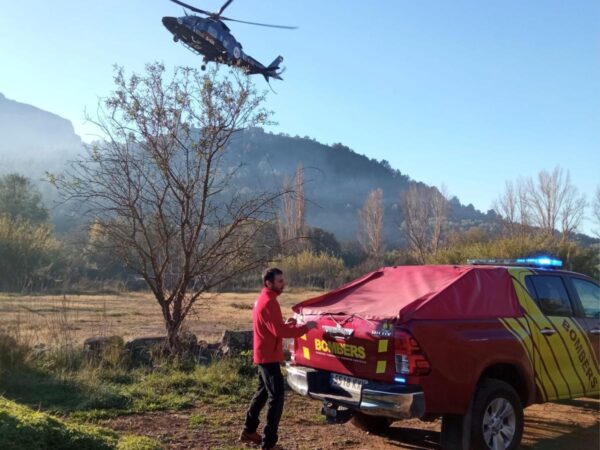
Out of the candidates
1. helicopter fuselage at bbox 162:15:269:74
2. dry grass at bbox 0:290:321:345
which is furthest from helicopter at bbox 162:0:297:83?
dry grass at bbox 0:290:321:345

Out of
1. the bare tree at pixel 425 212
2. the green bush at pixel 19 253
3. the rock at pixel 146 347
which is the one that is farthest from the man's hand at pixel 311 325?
the bare tree at pixel 425 212

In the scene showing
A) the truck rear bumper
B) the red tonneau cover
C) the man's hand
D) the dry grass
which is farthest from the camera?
the dry grass

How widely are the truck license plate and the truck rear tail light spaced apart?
1.54ft

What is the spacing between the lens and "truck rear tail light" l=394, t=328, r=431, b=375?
505 cm

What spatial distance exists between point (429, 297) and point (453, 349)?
1.71ft

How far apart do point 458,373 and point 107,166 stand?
6.94 metres

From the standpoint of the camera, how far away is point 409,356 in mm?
5059

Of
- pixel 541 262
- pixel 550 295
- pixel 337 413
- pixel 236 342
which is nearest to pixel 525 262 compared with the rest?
pixel 541 262

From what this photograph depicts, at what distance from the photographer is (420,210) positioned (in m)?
60.3

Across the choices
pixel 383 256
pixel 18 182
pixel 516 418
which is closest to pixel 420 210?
pixel 383 256

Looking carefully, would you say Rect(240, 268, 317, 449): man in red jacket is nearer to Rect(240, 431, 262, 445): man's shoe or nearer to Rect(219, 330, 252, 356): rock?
Rect(240, 431, 262, 445): man's shoe

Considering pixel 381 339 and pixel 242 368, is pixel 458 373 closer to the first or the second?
pixel 381 339

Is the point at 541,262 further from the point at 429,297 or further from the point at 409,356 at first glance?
the point at 409,356

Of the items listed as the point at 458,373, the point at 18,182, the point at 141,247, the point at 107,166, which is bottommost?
the point at 458,373
